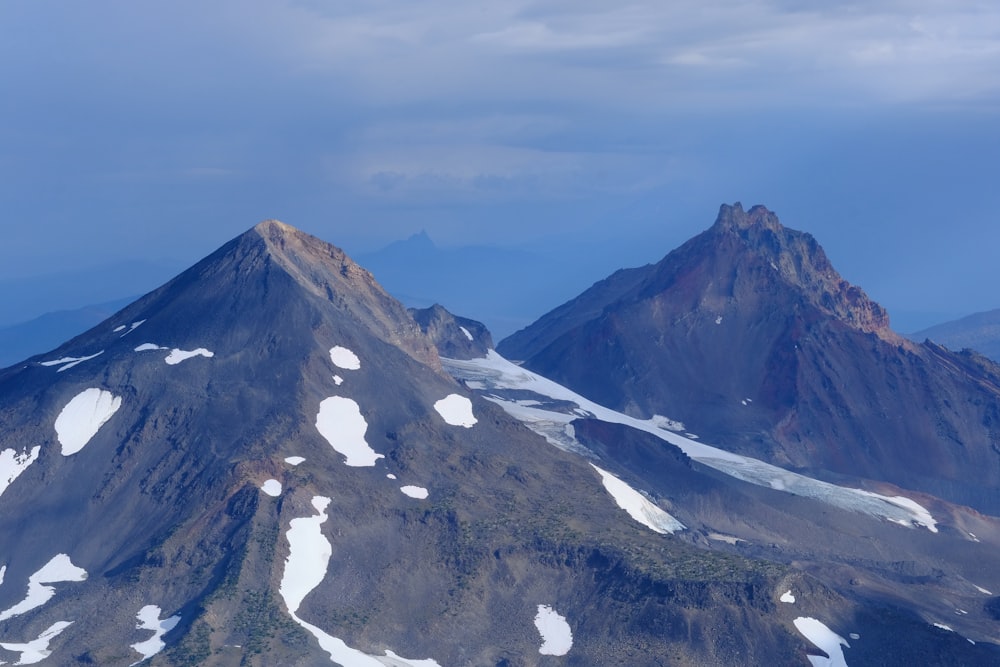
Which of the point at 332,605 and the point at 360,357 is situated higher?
the point at 360,357

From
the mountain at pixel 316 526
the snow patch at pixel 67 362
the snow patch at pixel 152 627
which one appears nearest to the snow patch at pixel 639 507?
the mountain at pixel 316 526

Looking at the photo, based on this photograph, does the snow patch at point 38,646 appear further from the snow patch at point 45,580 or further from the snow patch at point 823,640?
the snow patch at point 823,640

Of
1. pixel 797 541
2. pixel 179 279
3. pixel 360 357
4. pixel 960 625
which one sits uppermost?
pixel 179 279

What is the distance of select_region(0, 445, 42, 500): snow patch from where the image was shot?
12819 cm

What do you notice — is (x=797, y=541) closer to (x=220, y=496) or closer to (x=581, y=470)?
(x=581, y=470)

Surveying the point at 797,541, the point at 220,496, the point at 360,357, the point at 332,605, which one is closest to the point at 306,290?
the point at 360,357

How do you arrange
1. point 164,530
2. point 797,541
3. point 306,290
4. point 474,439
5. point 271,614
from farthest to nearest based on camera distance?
point 797,541
point 306,290
point 474,439
point 164,530
point 271,614

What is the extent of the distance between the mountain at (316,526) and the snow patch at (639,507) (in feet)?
1.28

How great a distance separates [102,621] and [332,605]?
15907 millimetres

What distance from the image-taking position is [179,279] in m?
160

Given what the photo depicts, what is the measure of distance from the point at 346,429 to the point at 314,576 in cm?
2276

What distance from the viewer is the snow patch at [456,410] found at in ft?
470

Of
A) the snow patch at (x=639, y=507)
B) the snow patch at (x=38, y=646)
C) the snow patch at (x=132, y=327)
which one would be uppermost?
the snow patch at (x=132, y=327)

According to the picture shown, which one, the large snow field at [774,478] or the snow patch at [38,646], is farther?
the large snow field at [774,478]
